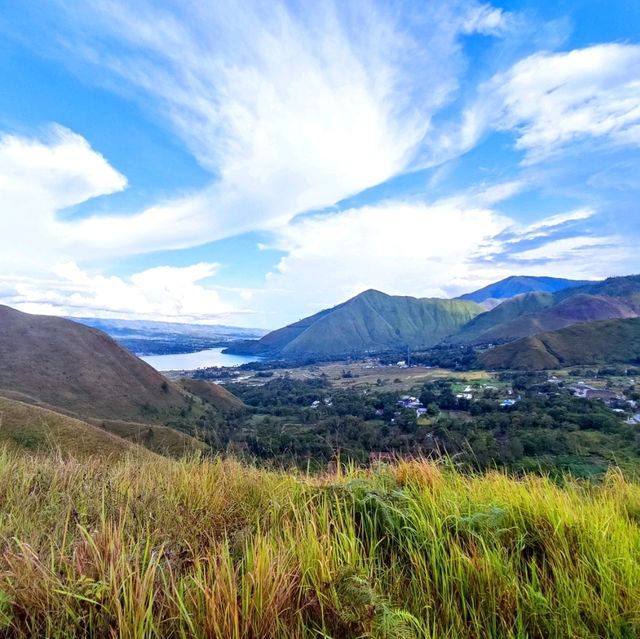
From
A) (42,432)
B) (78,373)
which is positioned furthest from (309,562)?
(78,373)

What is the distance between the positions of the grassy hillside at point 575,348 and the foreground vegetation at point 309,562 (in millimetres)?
129893

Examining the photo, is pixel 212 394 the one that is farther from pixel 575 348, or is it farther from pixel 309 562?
pixel 575 348

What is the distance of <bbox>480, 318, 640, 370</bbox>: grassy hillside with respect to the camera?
118 metres

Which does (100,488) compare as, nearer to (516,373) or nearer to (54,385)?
(54,385)

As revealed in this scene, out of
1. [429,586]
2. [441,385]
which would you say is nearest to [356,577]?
[429,586]

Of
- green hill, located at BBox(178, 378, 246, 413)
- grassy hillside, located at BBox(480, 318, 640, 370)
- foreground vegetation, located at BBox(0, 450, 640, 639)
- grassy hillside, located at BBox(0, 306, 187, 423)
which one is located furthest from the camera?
grassy hillside, located at BBox(480, 318, 640, 370)

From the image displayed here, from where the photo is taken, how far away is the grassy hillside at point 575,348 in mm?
117500

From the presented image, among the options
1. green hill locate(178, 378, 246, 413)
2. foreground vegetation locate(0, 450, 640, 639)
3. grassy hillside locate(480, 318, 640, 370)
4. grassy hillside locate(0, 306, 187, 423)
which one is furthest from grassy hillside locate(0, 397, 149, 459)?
grassy hillside locate(480, 318, 640, 370)

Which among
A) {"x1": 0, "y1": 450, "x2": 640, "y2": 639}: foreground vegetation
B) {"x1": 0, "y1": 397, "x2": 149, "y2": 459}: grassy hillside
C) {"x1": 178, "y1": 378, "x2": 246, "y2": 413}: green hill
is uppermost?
{"x1": 0, "y1": 450, "x2": 640, "y2": 639}: foreground vegetation

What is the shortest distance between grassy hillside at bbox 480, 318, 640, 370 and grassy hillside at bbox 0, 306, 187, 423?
101133 millimetres

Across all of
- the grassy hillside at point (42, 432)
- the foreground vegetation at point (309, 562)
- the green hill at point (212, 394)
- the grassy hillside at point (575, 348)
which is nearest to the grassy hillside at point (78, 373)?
the green hill at point (212, 394)

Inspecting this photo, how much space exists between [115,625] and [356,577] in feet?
3.72

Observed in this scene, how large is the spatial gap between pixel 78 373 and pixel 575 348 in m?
136

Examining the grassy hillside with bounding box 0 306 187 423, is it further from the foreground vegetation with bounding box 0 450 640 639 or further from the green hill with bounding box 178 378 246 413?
the foreground vegetation with bounding box 0 450 640 639
